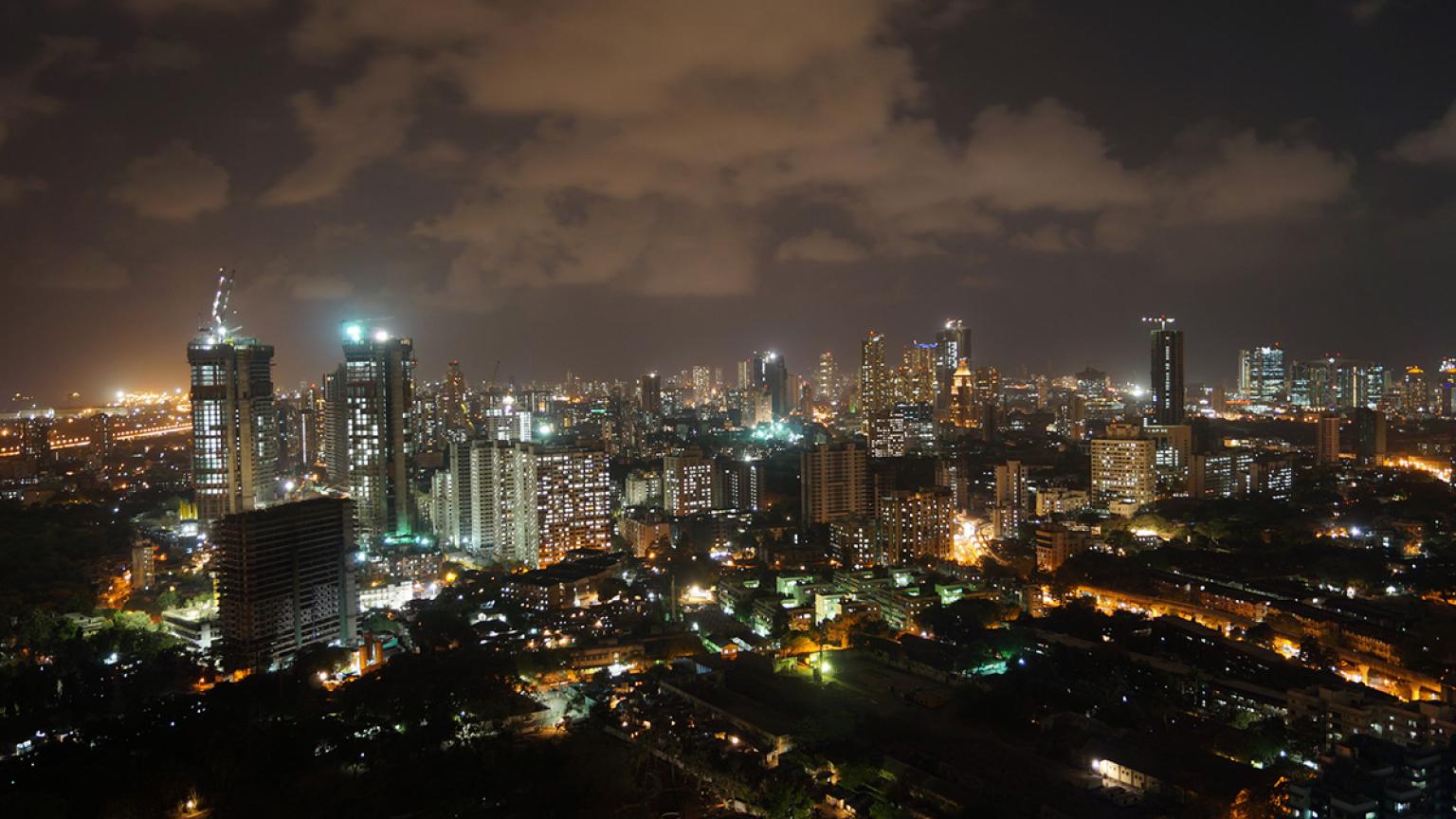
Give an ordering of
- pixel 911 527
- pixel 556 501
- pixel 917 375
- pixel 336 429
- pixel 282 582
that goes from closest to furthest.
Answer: pixel 282 582, pixel 911 527, pixel 556 501, pixel 336 429, pixel 917 375

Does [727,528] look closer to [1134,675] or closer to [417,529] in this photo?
[417,529]

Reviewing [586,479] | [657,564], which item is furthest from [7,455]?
[657,564]

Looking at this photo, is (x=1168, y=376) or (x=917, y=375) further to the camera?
(x=917, y=375)

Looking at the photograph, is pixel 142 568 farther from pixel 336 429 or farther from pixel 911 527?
pixel 911 527

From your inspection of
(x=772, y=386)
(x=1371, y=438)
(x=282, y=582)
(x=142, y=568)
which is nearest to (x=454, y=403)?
(x=772, y=386)

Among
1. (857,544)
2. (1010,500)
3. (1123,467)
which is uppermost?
(1123,467)

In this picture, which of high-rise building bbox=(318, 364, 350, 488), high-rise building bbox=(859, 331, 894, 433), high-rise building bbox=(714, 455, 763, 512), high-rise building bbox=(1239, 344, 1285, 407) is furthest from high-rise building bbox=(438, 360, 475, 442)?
high-rise building bbox=(1239, 344, 1285, 407)

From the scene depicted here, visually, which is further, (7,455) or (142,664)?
(7,455)
